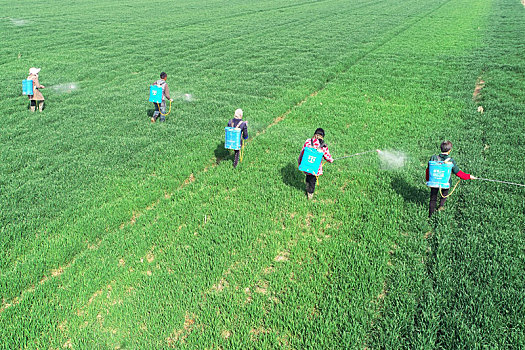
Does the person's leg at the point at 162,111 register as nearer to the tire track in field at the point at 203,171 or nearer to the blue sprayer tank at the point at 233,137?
the tire track in field at the point at 203,171

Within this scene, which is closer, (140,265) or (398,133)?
(140,265)

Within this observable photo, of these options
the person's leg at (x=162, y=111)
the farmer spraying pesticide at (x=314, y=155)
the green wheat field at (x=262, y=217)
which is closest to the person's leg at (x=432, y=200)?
the green wheat field at (x=262, y=217)

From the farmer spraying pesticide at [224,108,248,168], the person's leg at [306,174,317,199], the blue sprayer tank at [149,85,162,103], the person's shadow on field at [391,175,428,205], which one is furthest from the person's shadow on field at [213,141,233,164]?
the person's shadow on field at [391,175,428,205]

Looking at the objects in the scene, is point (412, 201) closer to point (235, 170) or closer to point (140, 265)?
point (235, 170)

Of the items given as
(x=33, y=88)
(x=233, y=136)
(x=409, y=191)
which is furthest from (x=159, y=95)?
(x=409, y=191)

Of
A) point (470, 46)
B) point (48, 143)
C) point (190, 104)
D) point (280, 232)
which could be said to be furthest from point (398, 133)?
point (470, 46)

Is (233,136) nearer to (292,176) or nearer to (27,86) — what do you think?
(292,176)
